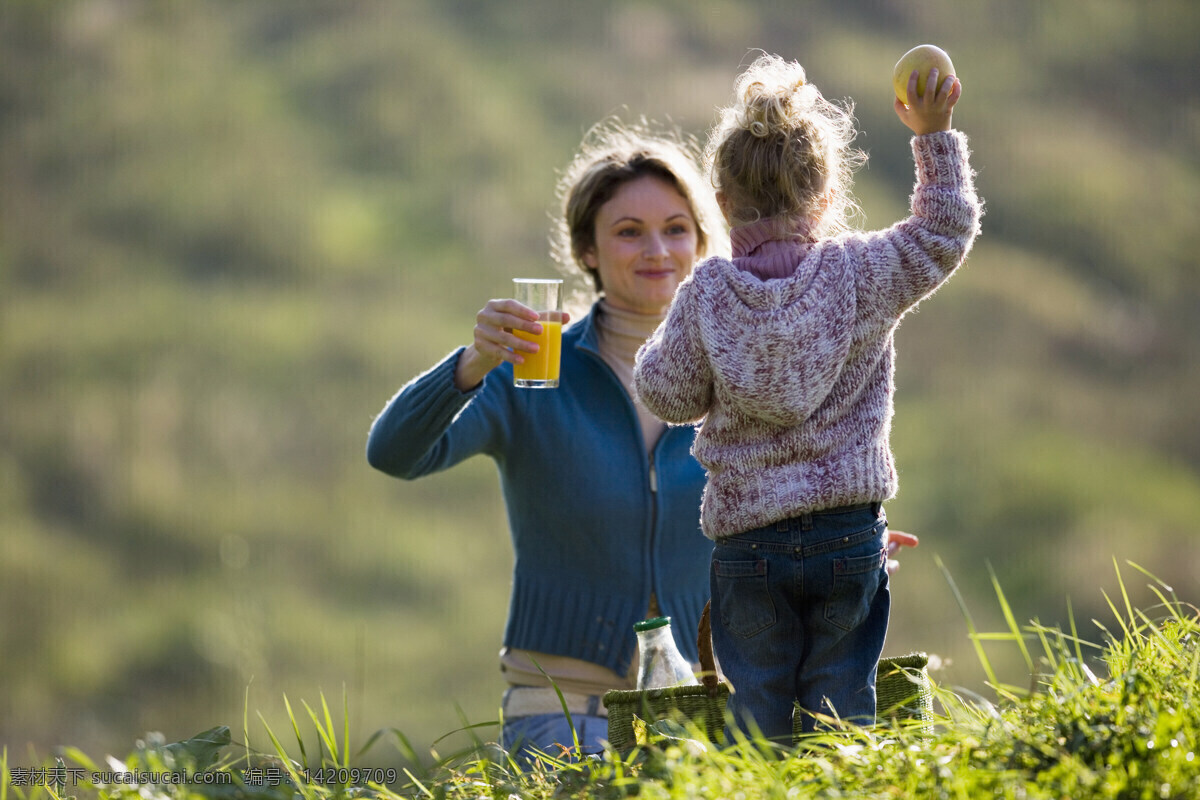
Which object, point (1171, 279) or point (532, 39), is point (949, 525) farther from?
point (532, 39)

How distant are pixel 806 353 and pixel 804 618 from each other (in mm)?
404

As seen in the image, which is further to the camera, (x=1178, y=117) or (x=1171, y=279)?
(x=1178, y=117)

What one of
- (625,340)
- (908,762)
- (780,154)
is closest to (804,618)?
(908,762)

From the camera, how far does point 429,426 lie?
2.84m

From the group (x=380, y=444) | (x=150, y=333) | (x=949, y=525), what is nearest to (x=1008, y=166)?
(x=949, y=525)

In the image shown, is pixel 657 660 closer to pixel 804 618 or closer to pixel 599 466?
pixel 804 618

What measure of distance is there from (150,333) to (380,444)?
27.2ft

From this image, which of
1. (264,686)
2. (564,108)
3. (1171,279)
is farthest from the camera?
(564,108)

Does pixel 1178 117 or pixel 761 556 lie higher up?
pixel 1178 117

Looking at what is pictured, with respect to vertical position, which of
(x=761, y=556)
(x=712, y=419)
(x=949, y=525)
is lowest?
(x=949, y=525)

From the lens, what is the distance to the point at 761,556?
2010 mm

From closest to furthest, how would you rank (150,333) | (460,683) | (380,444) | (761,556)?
1. (761,556)
2. (380,444)
3. (460,683)
4. (150,333)

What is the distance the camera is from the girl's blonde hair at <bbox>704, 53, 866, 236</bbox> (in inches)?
81.9

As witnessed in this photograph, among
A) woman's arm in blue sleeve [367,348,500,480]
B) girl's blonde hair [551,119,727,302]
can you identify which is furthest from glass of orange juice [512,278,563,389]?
girl's blonde hair [551,119,727,302]
